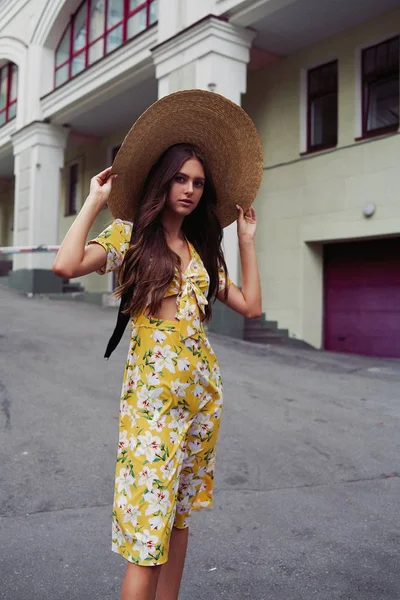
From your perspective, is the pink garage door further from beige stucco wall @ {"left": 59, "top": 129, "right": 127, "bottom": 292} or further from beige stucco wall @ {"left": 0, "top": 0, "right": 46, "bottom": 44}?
beige stucco wall @ {"left": 0, "top": 0, "right": 46, "bottom": 44}

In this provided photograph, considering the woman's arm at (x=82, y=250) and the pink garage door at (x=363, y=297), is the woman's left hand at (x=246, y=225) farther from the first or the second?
the pink garage door at (x=363, y=297)

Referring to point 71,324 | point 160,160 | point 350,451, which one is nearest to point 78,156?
point 71,324

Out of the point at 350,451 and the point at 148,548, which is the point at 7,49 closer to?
the point at 350,451

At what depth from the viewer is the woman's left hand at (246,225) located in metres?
2.43

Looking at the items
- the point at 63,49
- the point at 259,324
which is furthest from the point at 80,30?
the point at 259,324

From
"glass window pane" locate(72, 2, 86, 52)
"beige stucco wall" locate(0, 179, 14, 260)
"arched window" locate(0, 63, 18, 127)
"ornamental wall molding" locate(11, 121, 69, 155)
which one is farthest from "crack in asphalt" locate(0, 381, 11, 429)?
"beige stucco wall" locate(0, 179, 14, 260)

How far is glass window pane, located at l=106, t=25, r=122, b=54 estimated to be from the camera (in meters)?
13.6

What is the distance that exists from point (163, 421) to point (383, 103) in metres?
9.84

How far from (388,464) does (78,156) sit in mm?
16600

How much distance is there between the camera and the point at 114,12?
13852 millimetres

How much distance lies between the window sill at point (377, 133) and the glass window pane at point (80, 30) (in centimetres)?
825

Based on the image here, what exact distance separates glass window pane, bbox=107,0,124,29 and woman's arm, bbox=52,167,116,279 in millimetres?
13126

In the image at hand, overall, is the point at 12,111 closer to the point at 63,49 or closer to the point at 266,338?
the point at 63,49

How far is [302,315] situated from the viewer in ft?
37.3
